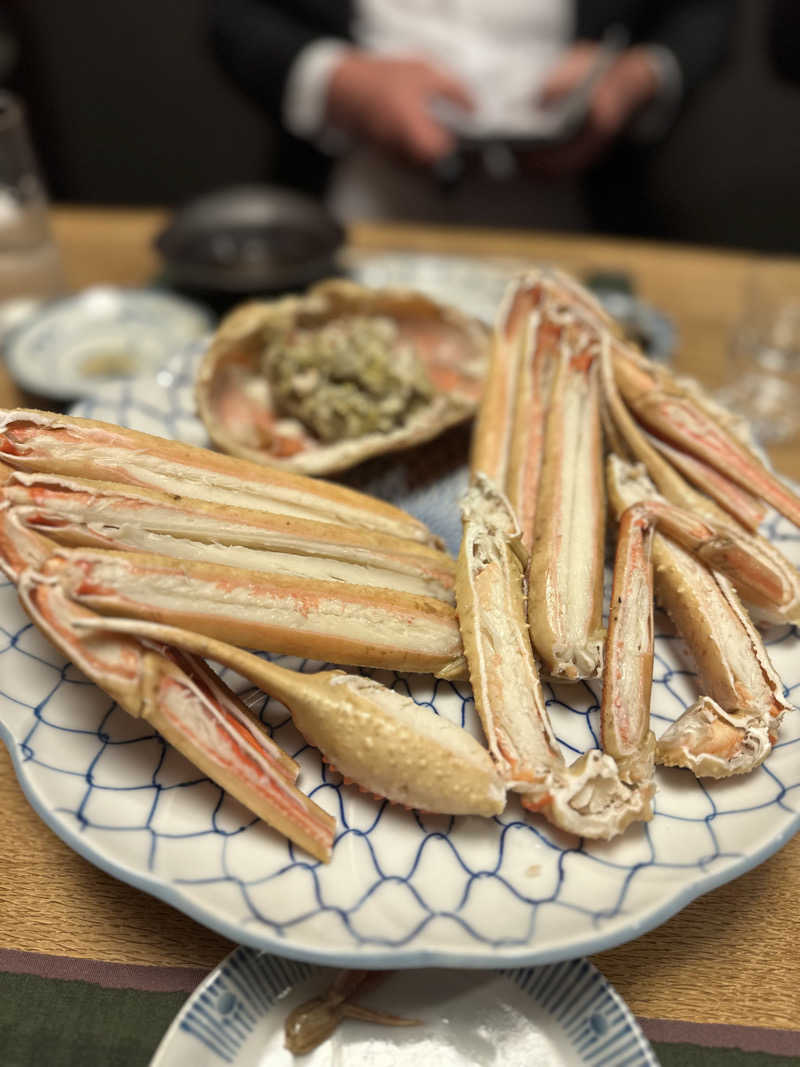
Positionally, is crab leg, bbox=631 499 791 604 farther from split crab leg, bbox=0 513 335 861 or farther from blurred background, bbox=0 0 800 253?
blurred background, bbox=0 0 800 253

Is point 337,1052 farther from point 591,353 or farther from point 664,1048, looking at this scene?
point 591,353

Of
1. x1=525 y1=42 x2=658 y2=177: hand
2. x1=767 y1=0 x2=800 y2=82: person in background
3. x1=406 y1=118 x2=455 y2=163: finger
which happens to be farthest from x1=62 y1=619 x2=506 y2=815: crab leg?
x1=767 y1=0 x2=800 y2=82: person in background

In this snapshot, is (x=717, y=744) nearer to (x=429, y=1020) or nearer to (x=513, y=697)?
(x=513, y=697)

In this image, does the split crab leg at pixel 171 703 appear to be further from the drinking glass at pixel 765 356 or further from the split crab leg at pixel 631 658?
the drinking glass at pixel 765 356

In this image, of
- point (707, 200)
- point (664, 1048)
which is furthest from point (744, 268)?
point (664, 1048)

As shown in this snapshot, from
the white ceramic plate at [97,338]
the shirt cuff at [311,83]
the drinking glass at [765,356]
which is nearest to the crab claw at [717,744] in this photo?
the drinking glass at [765,356]

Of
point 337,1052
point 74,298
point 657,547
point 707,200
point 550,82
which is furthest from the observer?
point 707,200

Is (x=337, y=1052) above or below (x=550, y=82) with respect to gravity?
below
